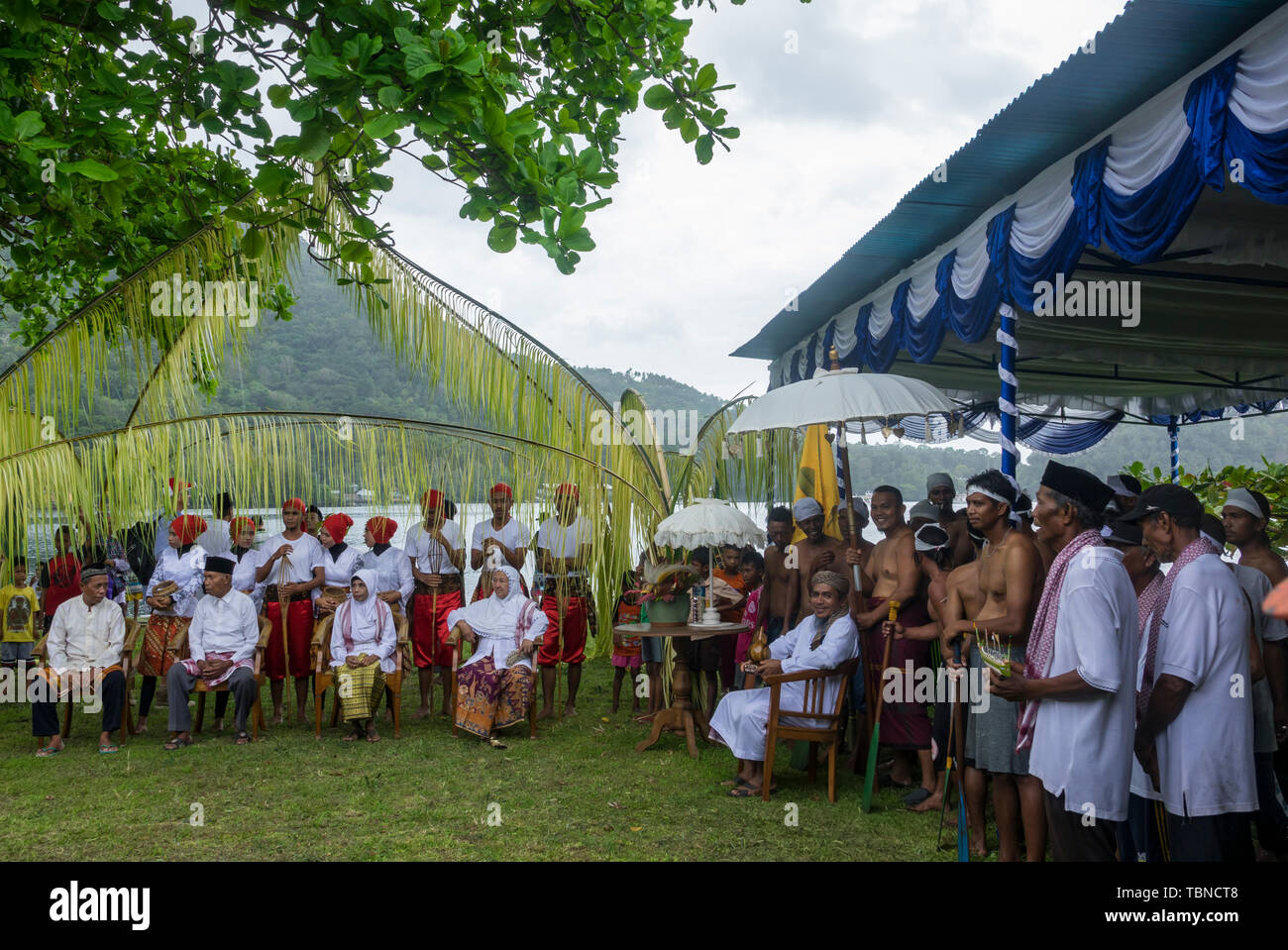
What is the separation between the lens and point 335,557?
8.05m

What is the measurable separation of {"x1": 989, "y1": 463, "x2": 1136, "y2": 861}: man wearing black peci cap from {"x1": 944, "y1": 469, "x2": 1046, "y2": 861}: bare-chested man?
0.41 metres

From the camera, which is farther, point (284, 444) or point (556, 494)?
point (556, 494)

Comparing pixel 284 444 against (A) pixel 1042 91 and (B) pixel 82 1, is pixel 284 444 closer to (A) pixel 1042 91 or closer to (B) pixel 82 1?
(B) pixel 82 1

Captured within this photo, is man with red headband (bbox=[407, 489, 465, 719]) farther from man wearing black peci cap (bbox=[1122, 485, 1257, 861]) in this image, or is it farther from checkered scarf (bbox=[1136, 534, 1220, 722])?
man wearing black peci cap (bbox=[1122, 485, 1257, 861])

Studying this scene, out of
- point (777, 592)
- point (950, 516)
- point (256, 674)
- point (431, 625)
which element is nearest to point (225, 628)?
point (256, 674)

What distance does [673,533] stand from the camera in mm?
7074

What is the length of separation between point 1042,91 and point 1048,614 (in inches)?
112

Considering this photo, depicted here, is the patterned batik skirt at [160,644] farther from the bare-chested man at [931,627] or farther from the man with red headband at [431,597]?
the bare-chested man at [931,627]

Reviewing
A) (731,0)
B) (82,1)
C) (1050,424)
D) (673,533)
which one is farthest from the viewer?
(1050,424)

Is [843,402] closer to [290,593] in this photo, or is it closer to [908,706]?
[908,706]

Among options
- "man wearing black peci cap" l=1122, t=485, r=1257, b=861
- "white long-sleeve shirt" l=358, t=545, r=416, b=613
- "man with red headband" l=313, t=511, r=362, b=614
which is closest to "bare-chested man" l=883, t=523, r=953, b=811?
"man wearing black peci cap" l=1122, t=485, r=1257, b=861

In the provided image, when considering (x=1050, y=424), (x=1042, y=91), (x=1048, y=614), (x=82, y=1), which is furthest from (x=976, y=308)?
(x=1050, y=424)

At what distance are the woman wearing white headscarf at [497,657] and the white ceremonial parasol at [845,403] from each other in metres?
2.49

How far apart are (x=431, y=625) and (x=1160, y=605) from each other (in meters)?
5.90
